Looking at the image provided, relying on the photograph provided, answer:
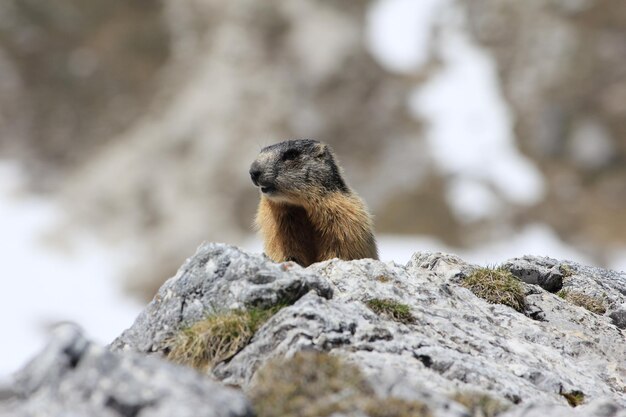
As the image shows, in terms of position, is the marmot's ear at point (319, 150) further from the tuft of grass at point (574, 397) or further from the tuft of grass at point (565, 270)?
the tuft of grass at point (574, 397)

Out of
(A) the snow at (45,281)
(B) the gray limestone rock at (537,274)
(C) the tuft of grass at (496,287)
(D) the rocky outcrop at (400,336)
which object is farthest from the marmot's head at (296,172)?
(A) the snow at (45,281)

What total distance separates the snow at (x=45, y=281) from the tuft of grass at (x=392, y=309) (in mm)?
58705

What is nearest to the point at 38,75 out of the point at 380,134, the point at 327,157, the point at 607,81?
the point at 380,134

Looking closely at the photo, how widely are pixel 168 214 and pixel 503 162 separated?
34.9 metres

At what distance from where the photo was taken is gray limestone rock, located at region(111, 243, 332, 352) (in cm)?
1230

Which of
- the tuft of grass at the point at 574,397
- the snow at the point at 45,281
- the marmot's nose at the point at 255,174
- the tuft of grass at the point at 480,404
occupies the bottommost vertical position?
the tuft of grass at the point at 480,404

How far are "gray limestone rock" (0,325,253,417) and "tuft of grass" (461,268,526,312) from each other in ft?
23.9

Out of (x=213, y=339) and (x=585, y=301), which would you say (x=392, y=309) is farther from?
(x=585, y=301)

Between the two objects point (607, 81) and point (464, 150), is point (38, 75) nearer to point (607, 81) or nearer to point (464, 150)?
point (464, 150)

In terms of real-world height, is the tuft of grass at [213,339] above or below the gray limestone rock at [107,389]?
above

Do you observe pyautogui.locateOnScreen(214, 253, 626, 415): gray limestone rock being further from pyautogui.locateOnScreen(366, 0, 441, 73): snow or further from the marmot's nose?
pyautogui.locateOnScreen(366, 0, 441, 73): snow

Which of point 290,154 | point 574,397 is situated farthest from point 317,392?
point 290,154

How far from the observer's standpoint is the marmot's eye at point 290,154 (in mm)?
18641

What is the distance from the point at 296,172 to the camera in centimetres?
1828
